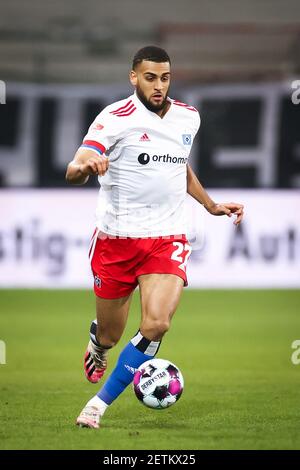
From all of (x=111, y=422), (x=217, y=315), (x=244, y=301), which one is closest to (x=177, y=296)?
(x=111, y=422)

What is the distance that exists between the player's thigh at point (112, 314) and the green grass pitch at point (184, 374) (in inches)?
23.1

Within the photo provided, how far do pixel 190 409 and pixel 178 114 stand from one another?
2085mm

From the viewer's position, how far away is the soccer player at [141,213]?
6.31 meters

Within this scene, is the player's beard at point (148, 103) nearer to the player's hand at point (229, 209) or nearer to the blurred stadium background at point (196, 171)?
the player's hand at point (229, 209)

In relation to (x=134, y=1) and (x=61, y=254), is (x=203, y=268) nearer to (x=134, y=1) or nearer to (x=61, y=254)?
(x=61, y=254)

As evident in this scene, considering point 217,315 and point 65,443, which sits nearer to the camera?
point 65,443

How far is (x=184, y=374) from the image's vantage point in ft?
28.8

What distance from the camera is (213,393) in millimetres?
7793

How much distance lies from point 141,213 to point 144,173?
27cm

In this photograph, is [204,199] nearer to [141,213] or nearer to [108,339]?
[141,213]

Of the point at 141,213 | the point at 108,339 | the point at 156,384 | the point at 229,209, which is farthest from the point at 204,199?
the point at 156,384

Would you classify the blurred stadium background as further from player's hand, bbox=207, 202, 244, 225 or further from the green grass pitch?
player's hand, bbox=207, 202, 244, 225

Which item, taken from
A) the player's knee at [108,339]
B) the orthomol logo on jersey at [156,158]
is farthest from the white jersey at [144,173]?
the player's knee at [108,339]

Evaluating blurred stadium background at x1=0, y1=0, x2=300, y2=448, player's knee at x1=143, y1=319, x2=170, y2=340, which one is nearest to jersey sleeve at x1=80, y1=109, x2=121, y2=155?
player's knee at x1=143, y1=319, x2=170, y2=340
